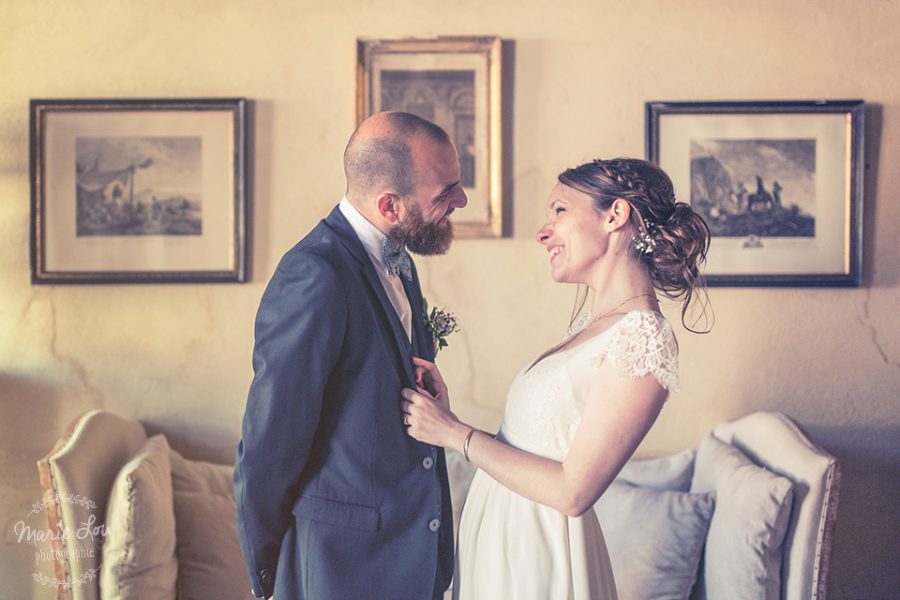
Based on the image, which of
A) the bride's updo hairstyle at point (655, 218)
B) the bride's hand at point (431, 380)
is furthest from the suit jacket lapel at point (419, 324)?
the bride's updo hairstyle at point (655, 218)

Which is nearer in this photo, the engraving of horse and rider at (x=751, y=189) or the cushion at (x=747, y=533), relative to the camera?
the cushion at (x=747, y=533)

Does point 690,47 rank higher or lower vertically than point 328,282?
higher

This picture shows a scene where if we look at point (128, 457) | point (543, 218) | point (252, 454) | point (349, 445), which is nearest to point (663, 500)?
point (543, 218)

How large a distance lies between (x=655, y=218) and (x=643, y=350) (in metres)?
0.37

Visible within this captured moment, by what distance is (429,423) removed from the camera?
6.47ft

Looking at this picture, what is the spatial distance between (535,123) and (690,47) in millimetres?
675

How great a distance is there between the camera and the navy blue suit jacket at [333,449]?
72.9 inches

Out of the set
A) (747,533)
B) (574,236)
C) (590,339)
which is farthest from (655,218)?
(747,533)

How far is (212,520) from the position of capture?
3.07 m

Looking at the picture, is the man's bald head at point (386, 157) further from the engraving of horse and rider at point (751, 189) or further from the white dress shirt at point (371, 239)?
the engraving of horse and rider at point (751, 189)

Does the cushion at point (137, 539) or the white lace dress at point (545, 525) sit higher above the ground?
the white lace dress at point (545, 525)

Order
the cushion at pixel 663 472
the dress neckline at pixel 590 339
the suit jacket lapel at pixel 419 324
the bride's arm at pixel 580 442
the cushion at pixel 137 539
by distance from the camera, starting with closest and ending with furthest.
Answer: the bride's arm at pixel 580 442 < the dress neckline at pixel 590 339 < the suit jacket lapel at pixel 419 324 < the cushion at pixel 137 539 < the cushion at pixel 663 472

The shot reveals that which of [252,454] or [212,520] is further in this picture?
[212,520]

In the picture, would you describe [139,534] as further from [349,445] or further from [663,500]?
[663,500]
